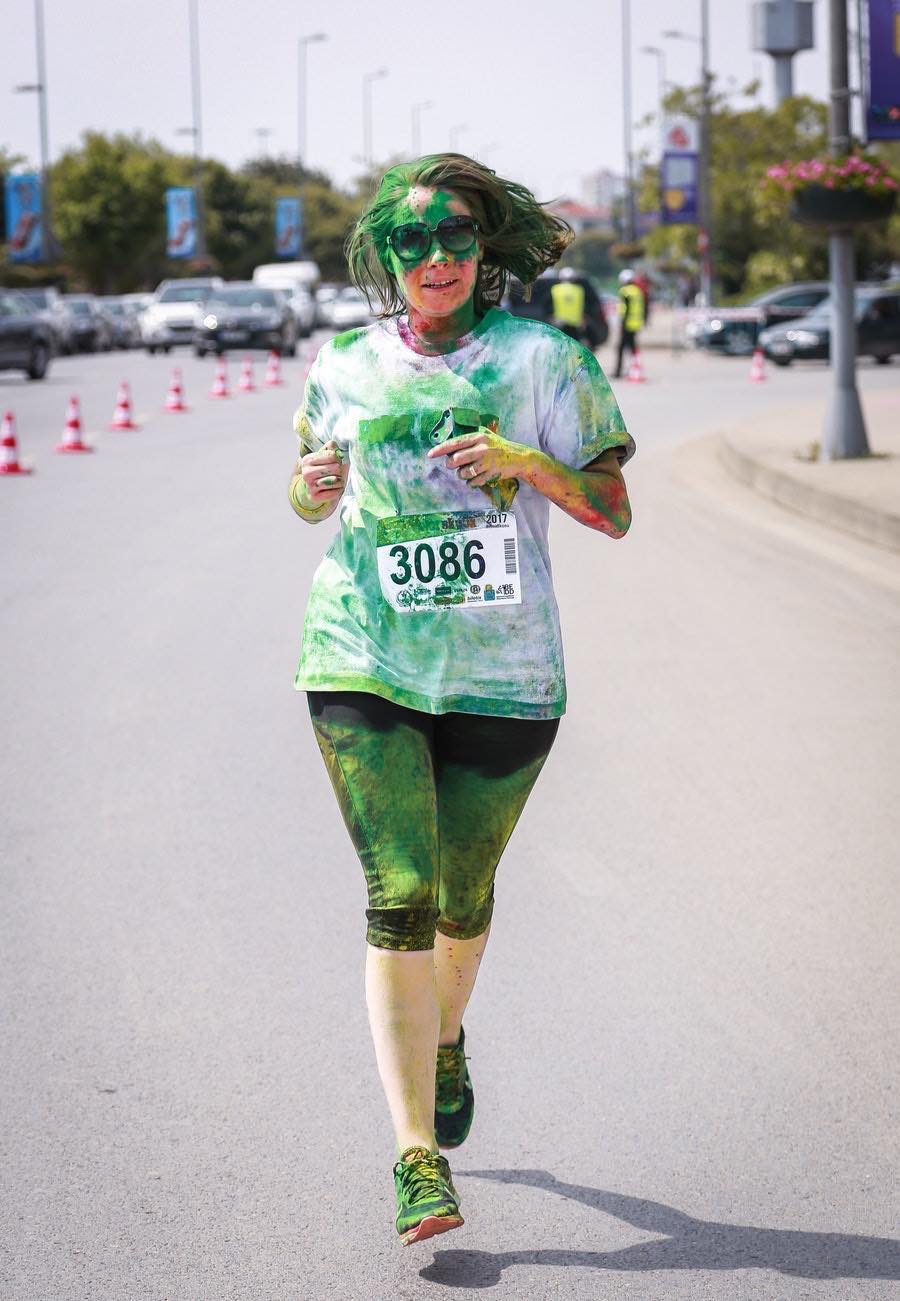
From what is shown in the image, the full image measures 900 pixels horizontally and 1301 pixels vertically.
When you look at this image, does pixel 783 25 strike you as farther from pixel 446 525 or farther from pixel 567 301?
pixel 446 525

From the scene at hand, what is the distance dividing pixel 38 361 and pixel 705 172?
87.8ft

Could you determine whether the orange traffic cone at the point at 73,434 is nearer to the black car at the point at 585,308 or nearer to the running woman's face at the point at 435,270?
the black car at the point at 585,308

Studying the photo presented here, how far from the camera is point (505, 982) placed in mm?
5238

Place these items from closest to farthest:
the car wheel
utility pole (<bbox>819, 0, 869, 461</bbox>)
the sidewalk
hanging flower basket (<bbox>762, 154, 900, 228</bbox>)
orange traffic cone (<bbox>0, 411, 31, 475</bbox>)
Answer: the sidewalk → hanging flower basket (<bbox>762, 154, 900, 228</bbox>) → utility pole (<bbox>819, 0, 869, 461</bbox>) → orange traffic cone (<bbox>0, 411, 31, 475</bbox>) → the car wheel

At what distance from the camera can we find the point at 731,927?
5641mm

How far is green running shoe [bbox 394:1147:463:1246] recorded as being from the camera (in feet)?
11.3

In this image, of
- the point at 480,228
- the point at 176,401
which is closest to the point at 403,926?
the point at 480,228

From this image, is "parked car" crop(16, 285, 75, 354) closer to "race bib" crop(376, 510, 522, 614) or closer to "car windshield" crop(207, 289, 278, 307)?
"car windshield" crop(207, 289, 278, 307)

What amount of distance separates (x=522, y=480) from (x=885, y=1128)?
1581 millimetres

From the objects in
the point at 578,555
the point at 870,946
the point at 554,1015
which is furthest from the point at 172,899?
the point at 578,555

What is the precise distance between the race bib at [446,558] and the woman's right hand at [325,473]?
0.13m

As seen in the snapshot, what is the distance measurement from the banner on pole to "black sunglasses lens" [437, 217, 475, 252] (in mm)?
15298

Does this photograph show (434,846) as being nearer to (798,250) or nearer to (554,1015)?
(554,1015)

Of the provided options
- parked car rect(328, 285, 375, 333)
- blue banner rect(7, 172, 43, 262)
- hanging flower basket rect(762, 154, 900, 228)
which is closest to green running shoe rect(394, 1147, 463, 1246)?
hanging flower basket rect(762, 154, 900, 228)
